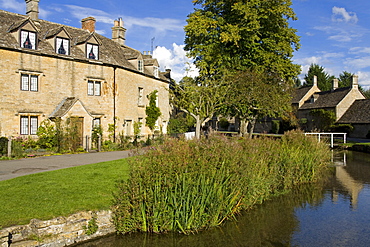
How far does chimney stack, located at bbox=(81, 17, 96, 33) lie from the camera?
98.5ft

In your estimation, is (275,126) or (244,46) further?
(275,126)

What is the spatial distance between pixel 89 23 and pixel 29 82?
10233mm

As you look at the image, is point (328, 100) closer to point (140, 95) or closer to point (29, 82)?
point (140, 95)

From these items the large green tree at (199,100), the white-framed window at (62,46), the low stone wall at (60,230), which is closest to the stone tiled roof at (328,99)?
the large green tree at (199,100)

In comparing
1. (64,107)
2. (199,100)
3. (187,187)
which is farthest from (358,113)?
(187,187)

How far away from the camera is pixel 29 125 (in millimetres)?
22469

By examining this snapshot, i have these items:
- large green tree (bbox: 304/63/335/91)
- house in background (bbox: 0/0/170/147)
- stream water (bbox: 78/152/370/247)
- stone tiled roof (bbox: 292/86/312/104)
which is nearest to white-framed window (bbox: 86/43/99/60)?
house in background (bbox: 0/0/170/147)

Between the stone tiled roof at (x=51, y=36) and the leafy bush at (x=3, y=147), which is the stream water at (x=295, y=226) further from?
the stone tiled roof at (x=51, y=36)

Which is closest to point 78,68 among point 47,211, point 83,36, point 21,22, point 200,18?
point 83,36

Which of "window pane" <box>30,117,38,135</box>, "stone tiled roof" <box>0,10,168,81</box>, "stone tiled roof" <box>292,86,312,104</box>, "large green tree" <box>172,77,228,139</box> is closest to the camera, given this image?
"stone tiled roof" <box>0,10,168,81</box>

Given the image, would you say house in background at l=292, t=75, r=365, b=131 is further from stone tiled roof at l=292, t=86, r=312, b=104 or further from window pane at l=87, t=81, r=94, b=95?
window pane at l=87, t=81, r=94, b=95

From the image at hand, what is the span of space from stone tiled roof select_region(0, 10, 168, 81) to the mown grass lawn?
1392 centimetres

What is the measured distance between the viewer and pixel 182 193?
337 inches

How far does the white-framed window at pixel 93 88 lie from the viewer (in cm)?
2611
